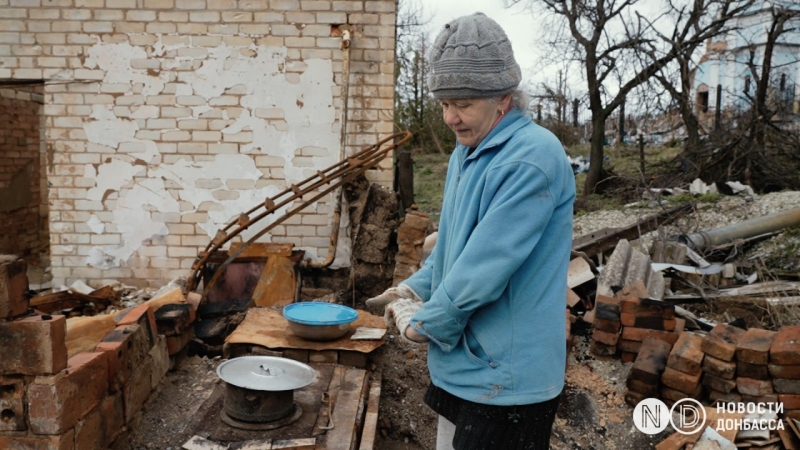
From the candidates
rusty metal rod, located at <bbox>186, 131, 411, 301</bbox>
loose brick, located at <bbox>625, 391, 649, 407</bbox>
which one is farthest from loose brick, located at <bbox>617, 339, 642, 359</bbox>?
rusty metal rod, located at <bbox>186, 131, 411, 301</bbox>

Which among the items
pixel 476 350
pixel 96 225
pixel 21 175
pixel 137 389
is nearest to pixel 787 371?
pixel 476 350

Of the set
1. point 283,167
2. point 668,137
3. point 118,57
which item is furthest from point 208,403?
point 668,137

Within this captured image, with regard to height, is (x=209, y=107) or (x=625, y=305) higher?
(x=209, y=107)

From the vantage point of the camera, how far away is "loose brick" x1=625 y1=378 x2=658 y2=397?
3904 millimetres

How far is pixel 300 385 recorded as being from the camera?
2.92m

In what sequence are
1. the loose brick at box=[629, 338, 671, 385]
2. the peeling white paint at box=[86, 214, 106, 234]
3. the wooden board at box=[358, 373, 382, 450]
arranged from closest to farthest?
the wooden board at box=[358, 373, 382, 450] → the loose brick at box=[629, 338, 671, 385] → the peeling white paint at box=[86, 214, 106, 234]

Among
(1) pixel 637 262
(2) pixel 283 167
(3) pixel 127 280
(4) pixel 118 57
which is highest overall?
(4) pixel 118 57

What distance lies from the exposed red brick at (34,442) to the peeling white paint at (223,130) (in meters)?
4.02

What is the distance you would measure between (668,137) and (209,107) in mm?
16145

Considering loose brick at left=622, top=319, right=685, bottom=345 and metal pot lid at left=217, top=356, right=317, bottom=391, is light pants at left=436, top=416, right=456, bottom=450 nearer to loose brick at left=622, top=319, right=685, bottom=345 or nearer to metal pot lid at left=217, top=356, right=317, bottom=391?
metal pot lid at left=217, top=356, right=317, bottom=391

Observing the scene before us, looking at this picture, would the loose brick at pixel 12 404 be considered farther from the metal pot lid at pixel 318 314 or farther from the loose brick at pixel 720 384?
the loose brick at pixel 720 384

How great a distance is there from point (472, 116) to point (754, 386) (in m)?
3.04

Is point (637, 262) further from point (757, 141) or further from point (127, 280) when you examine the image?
point (757, 141)

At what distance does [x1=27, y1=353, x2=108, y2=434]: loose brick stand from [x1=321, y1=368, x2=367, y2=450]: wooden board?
1.09m
